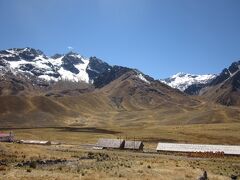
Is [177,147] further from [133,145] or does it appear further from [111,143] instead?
[111,143]

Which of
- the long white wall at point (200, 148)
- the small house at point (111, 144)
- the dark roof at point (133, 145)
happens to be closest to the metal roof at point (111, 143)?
the small house at point (111, 144)

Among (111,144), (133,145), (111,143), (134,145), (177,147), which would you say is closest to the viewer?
(177,147)

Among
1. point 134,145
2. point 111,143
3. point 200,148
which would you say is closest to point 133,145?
point 134,145

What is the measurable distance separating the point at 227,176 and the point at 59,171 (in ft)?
91.6

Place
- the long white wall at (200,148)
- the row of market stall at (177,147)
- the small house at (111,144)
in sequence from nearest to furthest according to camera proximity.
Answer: the long white wall at (200,148)
the row of market stall at (177,147)
the small house at (111,144)

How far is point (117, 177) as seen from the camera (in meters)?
59.2

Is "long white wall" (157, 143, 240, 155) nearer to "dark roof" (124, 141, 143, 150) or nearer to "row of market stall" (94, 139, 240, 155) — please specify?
"row of market stall" (94, 139, 240, 155)

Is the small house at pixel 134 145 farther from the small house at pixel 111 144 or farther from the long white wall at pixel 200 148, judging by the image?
the long white wall at pixel 200 148

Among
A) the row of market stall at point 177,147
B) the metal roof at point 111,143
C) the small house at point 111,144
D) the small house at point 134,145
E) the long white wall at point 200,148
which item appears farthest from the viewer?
the metal roof at point 111,143

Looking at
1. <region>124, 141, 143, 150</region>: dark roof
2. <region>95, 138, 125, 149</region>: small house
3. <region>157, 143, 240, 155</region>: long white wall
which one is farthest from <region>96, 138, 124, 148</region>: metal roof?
<region>157, 143, 240, 155</region>: long white wall

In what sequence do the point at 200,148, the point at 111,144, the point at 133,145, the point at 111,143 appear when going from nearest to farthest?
the point at 200,148 → the point at 133,145 → the point at 111,144 → the point at 111,143

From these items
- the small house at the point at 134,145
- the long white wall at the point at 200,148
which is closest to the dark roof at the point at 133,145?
the small house at the point at 134,145

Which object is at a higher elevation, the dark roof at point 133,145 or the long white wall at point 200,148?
the dark roof at point 133,145

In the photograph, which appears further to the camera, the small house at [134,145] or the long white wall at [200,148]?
the small house at [134,145]
